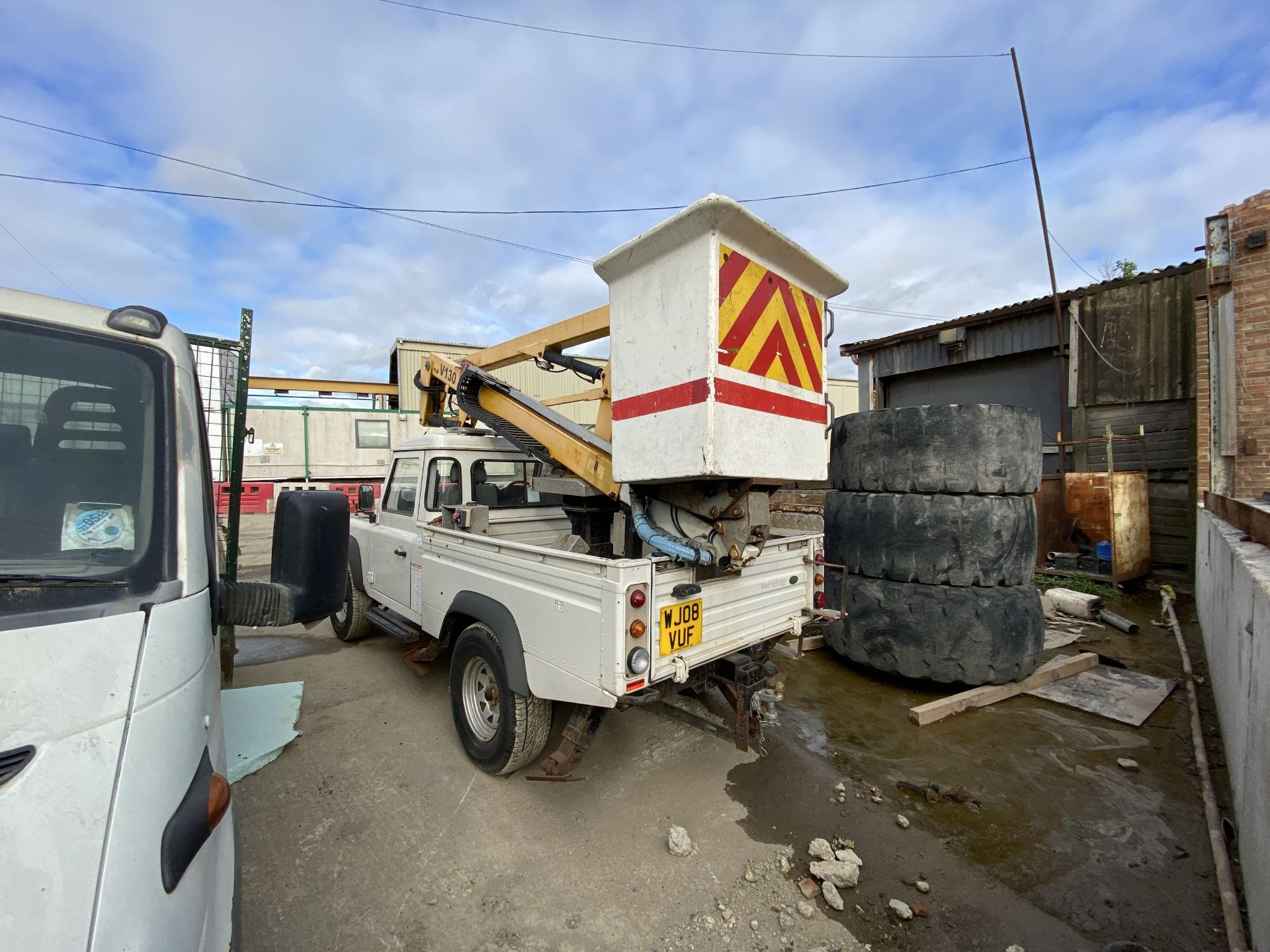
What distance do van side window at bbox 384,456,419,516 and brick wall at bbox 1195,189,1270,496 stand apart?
898 centimetres

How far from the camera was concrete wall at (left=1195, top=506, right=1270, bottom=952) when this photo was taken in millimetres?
1831

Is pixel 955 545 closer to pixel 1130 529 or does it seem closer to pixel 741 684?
pixel 741 684

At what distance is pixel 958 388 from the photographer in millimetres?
10922

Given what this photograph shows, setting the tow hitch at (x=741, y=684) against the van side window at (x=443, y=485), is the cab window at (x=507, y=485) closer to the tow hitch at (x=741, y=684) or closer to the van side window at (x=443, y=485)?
the van side window at (x=443, y=485)

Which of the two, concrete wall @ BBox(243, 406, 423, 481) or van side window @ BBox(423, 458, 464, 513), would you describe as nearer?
van side window @ BBox(423, 458, 464, 513)

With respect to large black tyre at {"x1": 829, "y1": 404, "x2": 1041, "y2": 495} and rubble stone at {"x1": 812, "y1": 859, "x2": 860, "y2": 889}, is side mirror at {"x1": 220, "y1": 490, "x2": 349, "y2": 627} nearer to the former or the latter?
rubble stone at {"x1": 812, "y1": 859, "x2": 860, "y2": 889}

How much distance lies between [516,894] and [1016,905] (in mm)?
2071

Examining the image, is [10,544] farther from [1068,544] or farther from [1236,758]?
[1068,544]

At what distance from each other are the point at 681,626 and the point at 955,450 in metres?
2.72

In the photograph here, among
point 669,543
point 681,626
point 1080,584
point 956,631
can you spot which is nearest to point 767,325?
point 669,543

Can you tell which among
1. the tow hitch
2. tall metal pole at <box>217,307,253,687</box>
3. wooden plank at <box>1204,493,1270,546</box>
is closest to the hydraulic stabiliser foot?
the tow hitch

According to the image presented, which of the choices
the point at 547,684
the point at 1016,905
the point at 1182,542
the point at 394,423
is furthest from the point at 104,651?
the point at 394,423

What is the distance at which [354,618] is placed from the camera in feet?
17.5

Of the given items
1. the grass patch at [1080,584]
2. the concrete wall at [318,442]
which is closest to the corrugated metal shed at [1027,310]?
the grass patch at [1080,584]
